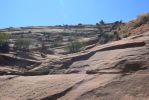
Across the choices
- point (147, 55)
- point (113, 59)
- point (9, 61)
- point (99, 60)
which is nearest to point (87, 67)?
point (99, 60)

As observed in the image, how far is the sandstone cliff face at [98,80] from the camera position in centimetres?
1313

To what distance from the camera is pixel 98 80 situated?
14414 mm

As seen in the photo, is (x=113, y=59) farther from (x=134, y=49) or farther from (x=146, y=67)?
(x=146, y=67)

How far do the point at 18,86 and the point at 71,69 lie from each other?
3.04m

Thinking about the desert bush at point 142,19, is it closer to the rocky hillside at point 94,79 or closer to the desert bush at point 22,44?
the rocky hillside at point 94,79

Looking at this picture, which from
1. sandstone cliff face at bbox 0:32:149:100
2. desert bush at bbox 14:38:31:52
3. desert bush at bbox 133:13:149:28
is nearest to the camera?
sandstone cliff face at bbox 0:32:149:100

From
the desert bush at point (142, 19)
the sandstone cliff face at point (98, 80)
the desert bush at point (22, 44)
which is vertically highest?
the desert bush at point (142, 19)

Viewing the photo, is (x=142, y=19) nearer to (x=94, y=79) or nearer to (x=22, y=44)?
(x=94, y=79)

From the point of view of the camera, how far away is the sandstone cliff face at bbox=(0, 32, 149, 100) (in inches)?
517

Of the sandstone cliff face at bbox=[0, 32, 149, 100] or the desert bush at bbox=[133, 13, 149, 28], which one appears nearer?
the sandstone cliff face at bbox=[0, 32, 149, 100]

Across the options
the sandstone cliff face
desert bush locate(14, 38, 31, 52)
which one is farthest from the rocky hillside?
desert bush locate(14, 38, 31, 52)

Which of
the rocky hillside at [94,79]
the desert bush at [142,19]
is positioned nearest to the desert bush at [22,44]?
the desert bush at [142,19]

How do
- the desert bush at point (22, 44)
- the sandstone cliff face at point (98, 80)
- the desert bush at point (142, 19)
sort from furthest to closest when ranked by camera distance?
the desert bush at point (22, 44) < the desert bush at point (142, 19) < the sandstone cliff face at point (98, 80)

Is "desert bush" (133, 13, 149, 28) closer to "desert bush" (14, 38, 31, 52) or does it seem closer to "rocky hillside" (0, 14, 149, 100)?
"rocky hillside" (0, 14, 149, 100)
